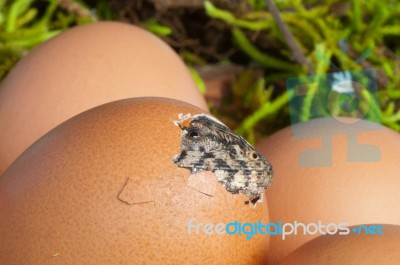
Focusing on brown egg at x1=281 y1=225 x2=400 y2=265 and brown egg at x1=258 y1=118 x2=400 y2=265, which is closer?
brown egg at x1=281 y1=225 x2=400 y2=265

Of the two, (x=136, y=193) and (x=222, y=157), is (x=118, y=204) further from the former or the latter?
(x=222, y=157)

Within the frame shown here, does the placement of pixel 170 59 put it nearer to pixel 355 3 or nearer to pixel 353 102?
pixel 353 102

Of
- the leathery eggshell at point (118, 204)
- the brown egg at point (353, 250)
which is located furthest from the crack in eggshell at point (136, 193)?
the brown egg at point (353, 250)

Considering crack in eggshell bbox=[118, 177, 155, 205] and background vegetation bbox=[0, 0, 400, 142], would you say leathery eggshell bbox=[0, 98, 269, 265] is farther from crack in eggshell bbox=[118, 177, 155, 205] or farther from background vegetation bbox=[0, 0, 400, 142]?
background vegetation bbox=[0, 0, 400, 142]

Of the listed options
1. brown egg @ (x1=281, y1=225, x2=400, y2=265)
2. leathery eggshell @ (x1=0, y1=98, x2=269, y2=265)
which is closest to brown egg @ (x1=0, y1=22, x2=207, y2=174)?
leathery eggshell @ (x1=0, y1=98, x2=269, y2=265)

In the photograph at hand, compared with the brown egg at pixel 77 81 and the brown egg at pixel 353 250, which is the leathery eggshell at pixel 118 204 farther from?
the brown egg at pixel 77 81

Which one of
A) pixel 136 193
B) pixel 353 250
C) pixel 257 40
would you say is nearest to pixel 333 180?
pixel 353 250
